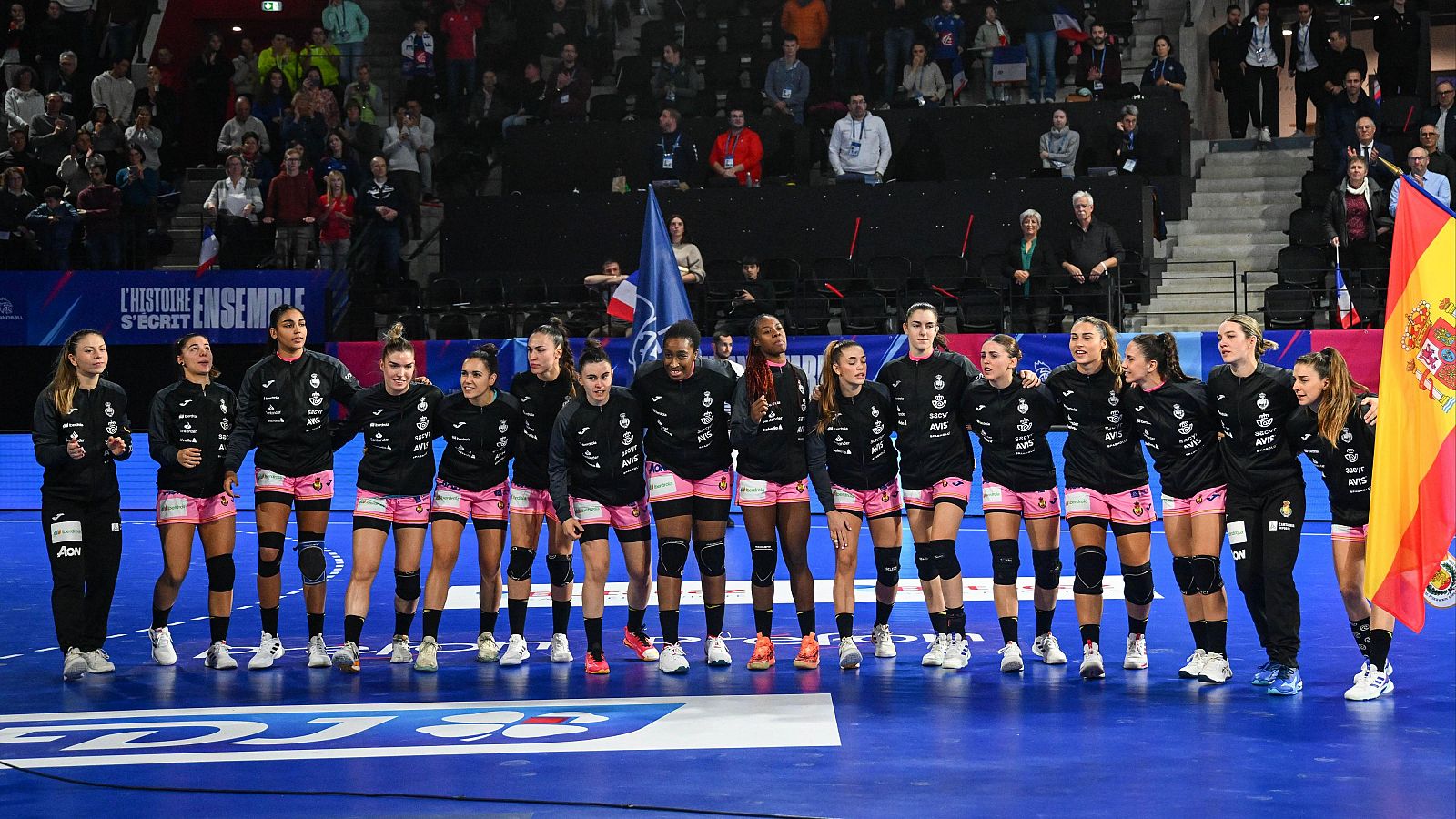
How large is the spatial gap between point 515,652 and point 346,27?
17.3m

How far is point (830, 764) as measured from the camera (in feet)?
21.9

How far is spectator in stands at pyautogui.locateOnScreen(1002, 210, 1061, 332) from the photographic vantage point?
1748 cm

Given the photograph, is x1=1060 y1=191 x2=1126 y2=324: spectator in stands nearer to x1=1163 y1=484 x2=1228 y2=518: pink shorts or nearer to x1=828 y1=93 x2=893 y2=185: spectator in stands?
x1=828 y1=93 x2=893 y2=185: spectator in stands

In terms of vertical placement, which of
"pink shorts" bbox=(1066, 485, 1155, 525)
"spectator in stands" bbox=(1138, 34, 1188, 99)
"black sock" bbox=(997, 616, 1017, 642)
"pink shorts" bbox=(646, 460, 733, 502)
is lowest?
"black sock" bbox=(997, 616, 1017, 642)

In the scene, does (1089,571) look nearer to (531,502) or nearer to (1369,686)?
(1369,686)

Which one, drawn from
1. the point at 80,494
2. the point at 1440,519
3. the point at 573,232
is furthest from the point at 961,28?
the point at 1440,519

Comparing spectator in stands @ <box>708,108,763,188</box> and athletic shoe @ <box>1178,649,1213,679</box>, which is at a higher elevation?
spectator in stands @ <box>708,108,763,188</box>

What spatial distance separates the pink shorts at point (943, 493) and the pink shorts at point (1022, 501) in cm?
13

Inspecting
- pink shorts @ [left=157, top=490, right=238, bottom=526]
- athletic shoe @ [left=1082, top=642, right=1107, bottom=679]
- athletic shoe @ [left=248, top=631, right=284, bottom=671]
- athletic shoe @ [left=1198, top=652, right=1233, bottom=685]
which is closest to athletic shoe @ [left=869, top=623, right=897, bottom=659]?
athletic shoe @ [left=1082, top=642, right=1107, bottom=679]

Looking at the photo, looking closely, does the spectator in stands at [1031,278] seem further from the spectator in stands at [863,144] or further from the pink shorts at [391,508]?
the pink shorts at [391,508]

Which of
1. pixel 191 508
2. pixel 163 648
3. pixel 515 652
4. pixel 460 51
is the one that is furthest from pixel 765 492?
pixel 460 51

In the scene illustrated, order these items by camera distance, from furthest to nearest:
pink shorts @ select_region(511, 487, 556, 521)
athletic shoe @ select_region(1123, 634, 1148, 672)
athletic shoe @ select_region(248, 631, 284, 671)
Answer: pink shorts @ select_region(511, 487, 556, 521), athletic shoe @ select_region(248, 631, 284, 671), athletic shoe @ select_region(1123, 634, 1148, 672)

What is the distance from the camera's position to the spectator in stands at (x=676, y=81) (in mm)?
22172

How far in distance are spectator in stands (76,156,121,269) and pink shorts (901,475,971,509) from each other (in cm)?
1453
